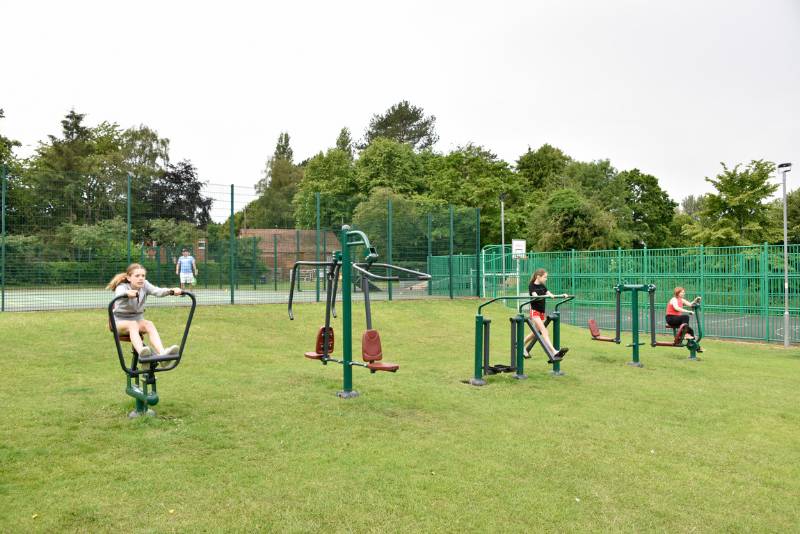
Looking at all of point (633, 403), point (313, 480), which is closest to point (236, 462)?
point (313, 480)

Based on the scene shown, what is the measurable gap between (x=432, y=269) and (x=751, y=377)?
12.5m

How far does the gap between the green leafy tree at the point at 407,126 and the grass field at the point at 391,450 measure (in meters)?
54.4

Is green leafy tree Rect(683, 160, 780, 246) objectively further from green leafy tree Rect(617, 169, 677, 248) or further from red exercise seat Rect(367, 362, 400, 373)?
red exercise seat Rect(367, 362, 400, 373)

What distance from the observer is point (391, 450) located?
5379mm

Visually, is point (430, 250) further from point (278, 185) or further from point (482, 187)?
point (278, 185)

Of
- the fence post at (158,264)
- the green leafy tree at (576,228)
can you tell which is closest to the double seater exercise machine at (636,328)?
the fence post at (158,264)

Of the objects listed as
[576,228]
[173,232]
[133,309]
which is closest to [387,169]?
[576,228]

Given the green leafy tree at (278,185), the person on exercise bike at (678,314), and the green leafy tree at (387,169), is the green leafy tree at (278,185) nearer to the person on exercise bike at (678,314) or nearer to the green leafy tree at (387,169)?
the green leafy tree at (387,169)

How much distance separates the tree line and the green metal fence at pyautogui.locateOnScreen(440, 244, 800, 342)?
454 centimetres

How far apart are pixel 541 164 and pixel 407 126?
1414cm

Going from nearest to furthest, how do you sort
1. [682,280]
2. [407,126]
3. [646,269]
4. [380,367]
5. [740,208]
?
[380,367] < [682,280] < [646,269] < [740,208] < [407,126]

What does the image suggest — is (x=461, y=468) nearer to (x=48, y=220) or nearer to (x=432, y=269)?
(x=48, y=220)

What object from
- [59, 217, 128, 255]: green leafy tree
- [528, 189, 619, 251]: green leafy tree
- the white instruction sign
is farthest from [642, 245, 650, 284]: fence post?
[528, 189, 619, 251]: green leafy tree

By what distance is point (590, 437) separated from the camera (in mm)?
5941
